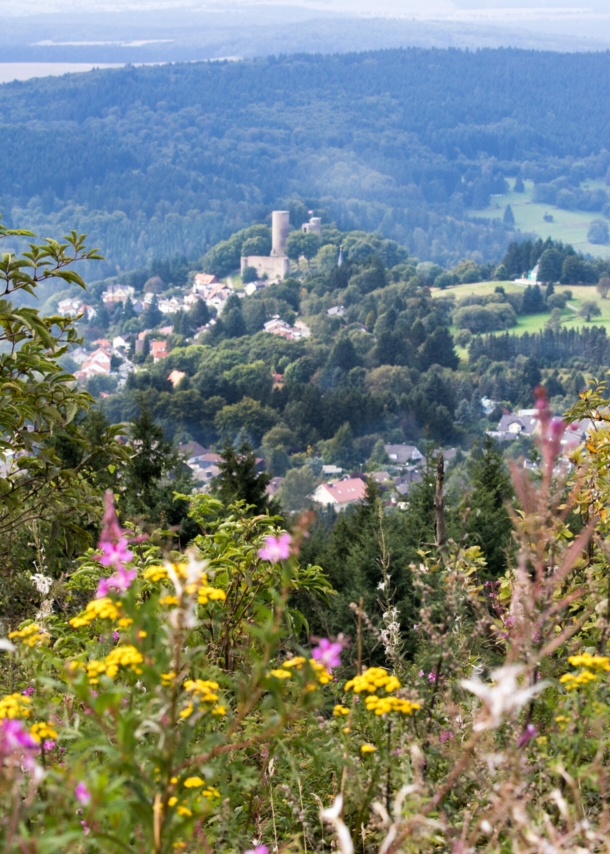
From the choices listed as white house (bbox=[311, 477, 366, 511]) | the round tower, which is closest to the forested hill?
the round tower

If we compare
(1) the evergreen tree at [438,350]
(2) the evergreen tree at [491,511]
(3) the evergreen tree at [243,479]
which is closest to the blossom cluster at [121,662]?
(2) the evergreen tree at [491,511]

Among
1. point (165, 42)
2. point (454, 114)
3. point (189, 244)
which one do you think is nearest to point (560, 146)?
point (454, 114)

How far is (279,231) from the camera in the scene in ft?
278

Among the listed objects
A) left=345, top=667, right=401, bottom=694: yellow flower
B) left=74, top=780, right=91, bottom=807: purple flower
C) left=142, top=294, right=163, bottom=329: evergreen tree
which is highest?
left=74, top=780, right=91, bottom=807: purple flower

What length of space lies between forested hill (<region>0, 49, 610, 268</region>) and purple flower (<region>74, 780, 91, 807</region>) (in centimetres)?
10006

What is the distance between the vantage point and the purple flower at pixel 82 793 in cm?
76

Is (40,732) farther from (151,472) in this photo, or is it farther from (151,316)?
(151,316)

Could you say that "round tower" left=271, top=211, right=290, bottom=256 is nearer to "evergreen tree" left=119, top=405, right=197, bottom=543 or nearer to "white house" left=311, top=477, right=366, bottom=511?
"white house" left=311, top=477, right=366, bottom=511

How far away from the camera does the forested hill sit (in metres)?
107

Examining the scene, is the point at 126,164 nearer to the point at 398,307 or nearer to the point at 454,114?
the point at 454,114

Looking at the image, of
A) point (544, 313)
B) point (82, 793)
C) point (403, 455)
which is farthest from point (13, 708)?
point (544, 313)

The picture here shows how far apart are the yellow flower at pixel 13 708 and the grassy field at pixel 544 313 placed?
61533mm

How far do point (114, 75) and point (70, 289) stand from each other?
72.6 metres

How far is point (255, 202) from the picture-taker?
114 metres
